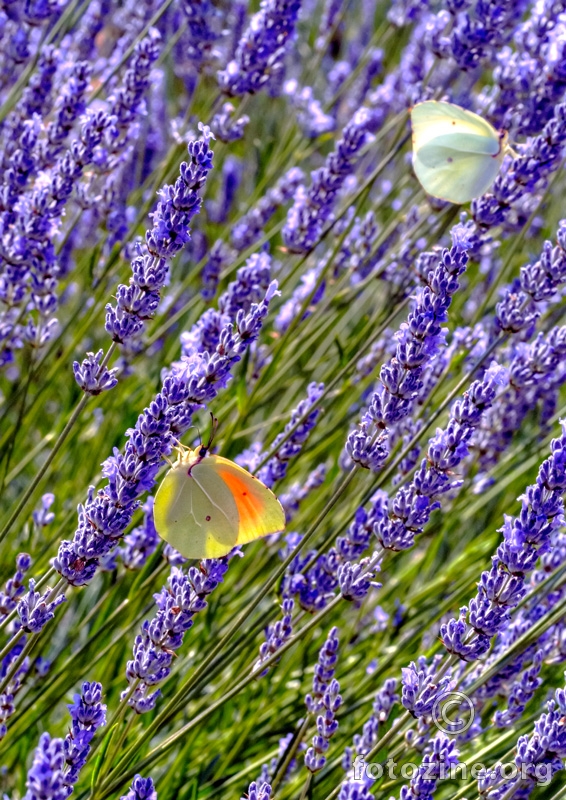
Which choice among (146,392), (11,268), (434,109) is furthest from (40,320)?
(434,109)

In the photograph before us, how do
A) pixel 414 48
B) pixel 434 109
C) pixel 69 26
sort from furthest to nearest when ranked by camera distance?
pixel 414 48 → pixel 69 26 → pixel 434 109

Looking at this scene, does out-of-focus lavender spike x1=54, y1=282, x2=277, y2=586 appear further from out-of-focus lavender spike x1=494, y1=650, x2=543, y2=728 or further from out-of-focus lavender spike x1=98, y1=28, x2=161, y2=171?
out-of-focus lavender spike x1=98, y1=28, x2=161, y2=171

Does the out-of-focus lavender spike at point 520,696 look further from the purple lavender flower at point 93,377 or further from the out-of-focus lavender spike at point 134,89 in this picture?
the out-of-focus lavender spike at point 134,89

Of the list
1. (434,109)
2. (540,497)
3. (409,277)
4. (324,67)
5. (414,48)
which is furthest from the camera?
(324,67)

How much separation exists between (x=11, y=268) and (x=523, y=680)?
136 centimetres

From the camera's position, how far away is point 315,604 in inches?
65.4

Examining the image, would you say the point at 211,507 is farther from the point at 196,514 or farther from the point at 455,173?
the point at 455,173

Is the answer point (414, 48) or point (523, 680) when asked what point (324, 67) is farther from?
point (523, 680)

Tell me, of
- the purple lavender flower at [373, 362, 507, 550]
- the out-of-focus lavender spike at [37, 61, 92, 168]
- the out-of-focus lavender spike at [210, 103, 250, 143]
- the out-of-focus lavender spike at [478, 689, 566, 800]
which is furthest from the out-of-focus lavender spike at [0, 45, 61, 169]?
the out-of-focus lavender spike at [478, 689, 566, 800]

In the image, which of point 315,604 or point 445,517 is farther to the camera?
point 445,517

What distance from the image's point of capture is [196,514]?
1.55 metres

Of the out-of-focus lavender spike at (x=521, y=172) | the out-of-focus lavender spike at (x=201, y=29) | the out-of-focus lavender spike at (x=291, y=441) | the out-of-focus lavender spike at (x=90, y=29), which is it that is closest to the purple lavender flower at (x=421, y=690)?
the out-of-focus lavender spike at (x=291, y=441)

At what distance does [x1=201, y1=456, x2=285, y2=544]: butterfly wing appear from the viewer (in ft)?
4.80

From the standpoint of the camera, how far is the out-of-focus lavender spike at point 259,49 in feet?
6.88
